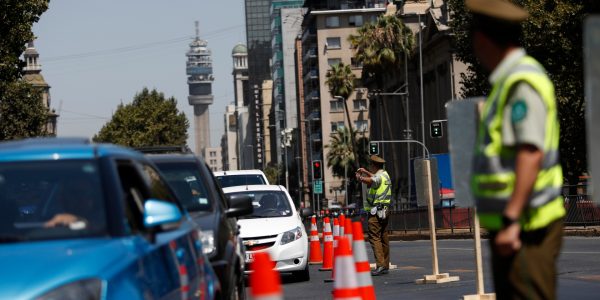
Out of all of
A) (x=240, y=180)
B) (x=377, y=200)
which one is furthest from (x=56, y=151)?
(x=240, y=180)

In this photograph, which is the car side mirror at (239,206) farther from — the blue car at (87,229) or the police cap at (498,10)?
the police cap at (498,10)

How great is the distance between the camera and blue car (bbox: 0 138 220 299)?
6.17m

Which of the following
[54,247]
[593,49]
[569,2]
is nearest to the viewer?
[593,49]

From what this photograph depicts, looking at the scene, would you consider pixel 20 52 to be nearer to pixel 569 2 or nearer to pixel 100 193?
pixel 569 2

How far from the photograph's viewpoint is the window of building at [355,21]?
493 ft

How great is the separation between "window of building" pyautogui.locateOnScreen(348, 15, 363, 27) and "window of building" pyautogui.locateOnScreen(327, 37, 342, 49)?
2281mm

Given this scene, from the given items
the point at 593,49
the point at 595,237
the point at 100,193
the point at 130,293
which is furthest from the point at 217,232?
the point at 595,237

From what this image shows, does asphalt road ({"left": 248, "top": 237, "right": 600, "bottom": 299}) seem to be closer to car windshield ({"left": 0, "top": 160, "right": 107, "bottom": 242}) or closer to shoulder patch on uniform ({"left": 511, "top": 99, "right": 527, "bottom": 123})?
car windshield ({"left": 0, "top": 160, "right": 107, "bottom": 242})

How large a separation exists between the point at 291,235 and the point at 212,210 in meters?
7.84

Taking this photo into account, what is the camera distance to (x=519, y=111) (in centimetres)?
586

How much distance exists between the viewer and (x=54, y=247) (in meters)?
6.61

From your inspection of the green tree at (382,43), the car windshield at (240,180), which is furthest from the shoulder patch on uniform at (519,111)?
the green tree at (382,43)

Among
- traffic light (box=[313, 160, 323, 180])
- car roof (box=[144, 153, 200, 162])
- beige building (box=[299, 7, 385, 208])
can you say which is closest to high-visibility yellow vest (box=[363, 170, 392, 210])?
car roof (box=[144, 153, 200, 162])

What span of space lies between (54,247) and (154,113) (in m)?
134
